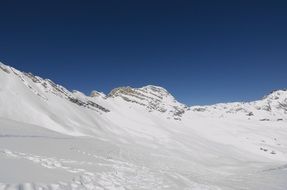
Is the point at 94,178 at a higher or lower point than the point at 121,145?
lower

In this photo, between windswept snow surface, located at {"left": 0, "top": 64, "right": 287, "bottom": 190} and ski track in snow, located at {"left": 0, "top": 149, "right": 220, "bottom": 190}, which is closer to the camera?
ski track in snow, located at {"left": 0, "top": 149, "right": 220, "bottom": 190}

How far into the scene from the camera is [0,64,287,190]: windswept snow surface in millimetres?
16422

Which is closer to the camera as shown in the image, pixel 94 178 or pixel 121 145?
pixel 94 178

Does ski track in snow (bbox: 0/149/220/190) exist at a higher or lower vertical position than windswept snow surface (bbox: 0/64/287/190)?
lower

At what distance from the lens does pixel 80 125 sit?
5588 centimetres

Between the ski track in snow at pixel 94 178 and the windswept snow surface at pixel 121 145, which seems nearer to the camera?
the ski track in snow at pixel 94 178

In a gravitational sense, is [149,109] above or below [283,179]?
above

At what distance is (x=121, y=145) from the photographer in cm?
4203

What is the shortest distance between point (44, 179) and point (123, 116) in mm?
69549

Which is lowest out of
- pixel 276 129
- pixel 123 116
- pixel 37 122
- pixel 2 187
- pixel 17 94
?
pixel 2 187

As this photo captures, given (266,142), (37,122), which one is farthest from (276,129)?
(37,122)

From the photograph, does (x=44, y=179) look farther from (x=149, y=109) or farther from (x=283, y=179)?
(x=149, y=109)

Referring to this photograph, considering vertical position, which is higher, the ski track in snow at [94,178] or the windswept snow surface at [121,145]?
the windswept snow surface at [121,145]

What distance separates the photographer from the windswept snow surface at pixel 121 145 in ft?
53.9
